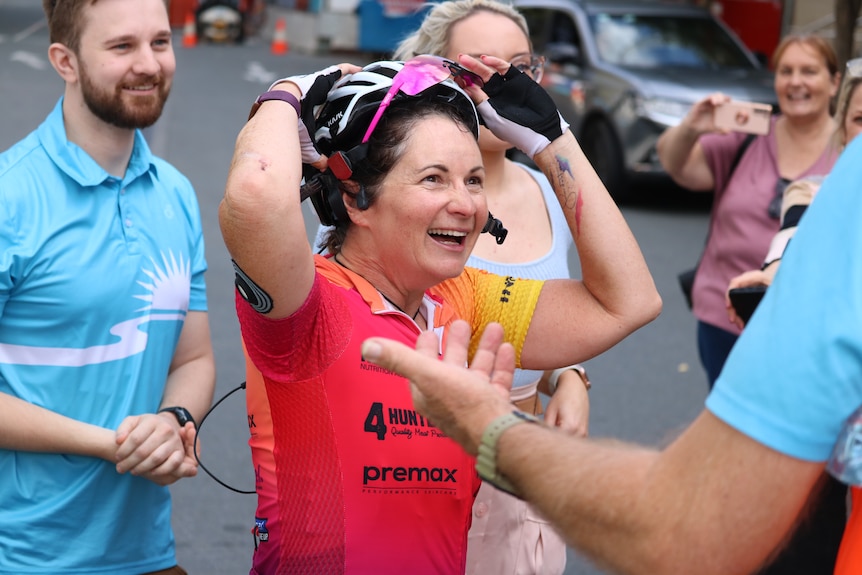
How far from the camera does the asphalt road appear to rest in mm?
4980

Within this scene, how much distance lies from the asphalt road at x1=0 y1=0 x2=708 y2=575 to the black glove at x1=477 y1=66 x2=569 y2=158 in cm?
109

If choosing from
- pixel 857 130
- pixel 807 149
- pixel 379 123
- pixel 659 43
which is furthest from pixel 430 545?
pixel 659 43

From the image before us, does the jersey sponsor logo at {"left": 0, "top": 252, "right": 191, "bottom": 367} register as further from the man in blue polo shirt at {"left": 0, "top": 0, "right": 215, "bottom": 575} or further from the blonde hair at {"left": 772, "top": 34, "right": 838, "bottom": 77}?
the blonde hair at {"left": 772, "top": 34, "right": 838, "bottom": 77}

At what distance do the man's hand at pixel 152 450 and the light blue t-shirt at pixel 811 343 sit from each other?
5.47ft

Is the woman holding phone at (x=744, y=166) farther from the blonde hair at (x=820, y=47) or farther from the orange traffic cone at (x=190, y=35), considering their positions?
the orange traffic cone at (x=190, y=35)

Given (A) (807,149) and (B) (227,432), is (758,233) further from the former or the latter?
(B) (227,432)

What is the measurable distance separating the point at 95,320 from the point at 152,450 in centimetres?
36

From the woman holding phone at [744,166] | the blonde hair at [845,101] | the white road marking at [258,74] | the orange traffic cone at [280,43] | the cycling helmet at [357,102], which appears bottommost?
the orange traffic cone at [280,43]

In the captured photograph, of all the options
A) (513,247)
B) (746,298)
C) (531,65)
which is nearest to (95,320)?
(513,247)

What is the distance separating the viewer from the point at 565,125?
278 centimetres

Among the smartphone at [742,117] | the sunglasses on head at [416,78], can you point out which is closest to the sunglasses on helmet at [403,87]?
the sunglasses on head at [416,78]

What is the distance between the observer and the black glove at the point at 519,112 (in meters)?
2.69

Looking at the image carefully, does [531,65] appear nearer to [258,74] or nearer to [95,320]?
[95,320]

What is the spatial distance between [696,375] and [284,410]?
17.9 ft
